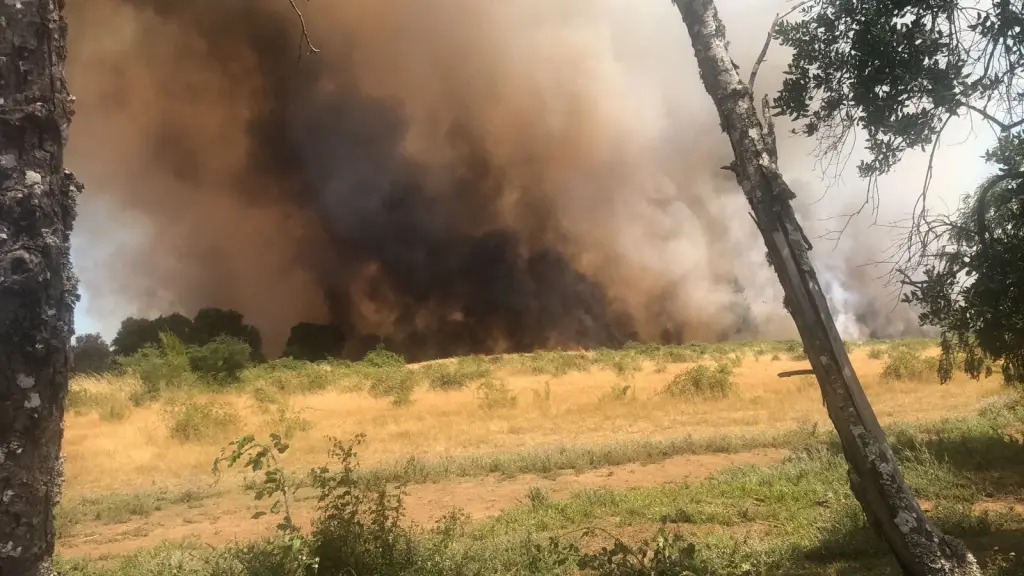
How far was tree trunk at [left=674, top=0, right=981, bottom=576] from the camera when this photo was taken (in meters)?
3.57

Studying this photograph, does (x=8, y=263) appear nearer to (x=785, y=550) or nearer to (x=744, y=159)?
(x=744, y=159)

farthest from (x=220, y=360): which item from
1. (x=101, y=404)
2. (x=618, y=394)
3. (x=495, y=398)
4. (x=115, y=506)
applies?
(x=115, y=506)

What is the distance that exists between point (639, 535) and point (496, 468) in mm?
4645

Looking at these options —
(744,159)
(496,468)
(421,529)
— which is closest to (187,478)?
(496,468)

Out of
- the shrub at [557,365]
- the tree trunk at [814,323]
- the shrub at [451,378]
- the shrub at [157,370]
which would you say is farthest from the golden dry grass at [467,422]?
the tree trunk at [814,323]

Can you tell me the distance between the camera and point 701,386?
19938mm

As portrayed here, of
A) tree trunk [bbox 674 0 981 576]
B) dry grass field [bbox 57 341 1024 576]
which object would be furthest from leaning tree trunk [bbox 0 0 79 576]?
tree trunk [bbox 674 0 981 576]

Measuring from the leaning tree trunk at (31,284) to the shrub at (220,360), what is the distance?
27631mm

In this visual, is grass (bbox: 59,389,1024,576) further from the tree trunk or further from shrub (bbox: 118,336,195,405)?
shrub (bbox: 118,336,195,405)

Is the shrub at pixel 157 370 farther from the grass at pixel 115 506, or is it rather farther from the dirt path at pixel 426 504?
the dirt path at pixel 426 504

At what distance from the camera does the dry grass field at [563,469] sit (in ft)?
18.1

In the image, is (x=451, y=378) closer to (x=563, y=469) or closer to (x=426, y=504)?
(x=563, y=469)

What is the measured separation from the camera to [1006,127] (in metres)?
4.66

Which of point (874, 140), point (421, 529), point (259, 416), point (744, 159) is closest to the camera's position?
point (744, 159)
